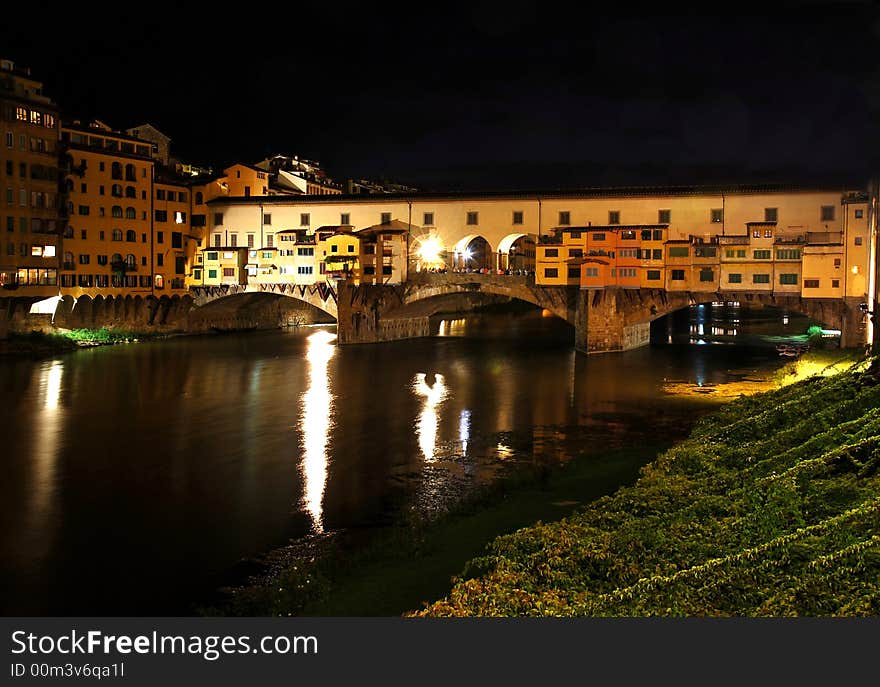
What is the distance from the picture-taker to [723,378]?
100 ft

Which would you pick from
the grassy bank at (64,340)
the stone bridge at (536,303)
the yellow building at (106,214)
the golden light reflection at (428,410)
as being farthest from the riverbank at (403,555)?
the yellow building at (106,214)

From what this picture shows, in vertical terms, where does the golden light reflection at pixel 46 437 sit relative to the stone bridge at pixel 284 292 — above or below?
below

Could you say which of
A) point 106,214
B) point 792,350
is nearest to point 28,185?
point 106,214

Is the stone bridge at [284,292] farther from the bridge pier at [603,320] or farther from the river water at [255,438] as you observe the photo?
the bridge pier at [603,320]

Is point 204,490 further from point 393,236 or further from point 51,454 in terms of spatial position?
point 393,236

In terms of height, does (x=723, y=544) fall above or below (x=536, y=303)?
below

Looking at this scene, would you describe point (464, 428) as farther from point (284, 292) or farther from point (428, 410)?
point (284, 292)

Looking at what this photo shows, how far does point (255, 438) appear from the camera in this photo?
2094 centimetres

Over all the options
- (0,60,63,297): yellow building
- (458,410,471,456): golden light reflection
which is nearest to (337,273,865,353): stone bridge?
(0,60,63,297): yellow building

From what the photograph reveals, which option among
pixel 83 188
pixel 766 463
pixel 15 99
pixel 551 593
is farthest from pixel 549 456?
pixel 83 188

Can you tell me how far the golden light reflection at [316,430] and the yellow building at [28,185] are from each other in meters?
14.2

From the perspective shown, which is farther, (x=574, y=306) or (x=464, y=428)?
(x=574, y=306)

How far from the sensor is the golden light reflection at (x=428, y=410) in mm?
20062

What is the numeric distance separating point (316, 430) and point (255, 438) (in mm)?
1799
